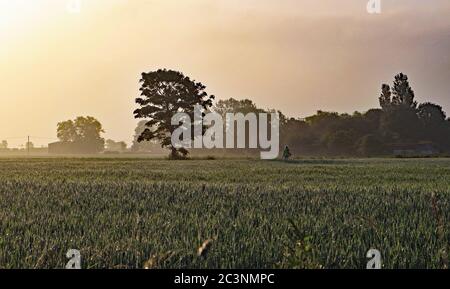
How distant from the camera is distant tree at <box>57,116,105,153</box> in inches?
6122

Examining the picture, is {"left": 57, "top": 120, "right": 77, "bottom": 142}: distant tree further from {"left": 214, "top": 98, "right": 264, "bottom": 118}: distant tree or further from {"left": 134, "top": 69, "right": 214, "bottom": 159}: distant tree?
{"left": 134, "top": 69, "right": 214, "bottom": 159}: distant tree

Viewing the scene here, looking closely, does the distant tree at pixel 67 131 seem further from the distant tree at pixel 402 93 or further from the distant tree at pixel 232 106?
the distant tree at pixel 402 93

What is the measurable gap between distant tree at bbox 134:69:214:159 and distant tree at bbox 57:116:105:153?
101882mm

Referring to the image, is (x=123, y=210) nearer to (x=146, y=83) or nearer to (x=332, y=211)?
(x=332, y=211)

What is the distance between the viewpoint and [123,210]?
26.9 feet

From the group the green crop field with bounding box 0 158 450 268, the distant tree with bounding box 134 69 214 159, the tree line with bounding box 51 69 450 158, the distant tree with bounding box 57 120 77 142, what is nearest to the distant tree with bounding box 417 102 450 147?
the tree line with bounding box 51 69 450 158

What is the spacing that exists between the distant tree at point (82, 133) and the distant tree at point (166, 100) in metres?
102

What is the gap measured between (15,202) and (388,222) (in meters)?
7.16

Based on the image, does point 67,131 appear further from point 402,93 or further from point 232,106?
point 402,93

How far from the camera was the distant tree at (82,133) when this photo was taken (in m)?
156

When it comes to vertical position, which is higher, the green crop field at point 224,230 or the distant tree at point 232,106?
the distant tree at point 232,106

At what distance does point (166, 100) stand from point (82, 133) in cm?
10610

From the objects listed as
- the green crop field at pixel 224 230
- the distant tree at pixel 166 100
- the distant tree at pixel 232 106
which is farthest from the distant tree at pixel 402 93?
the green crop field at pixel 224 230

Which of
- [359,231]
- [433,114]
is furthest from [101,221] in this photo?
[433,114]
